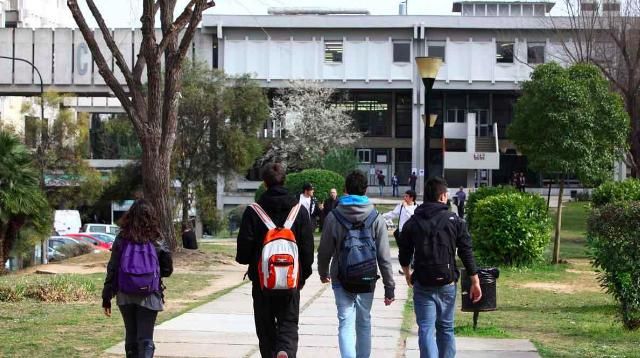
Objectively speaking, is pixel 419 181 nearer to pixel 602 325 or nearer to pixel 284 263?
pixel 602 325

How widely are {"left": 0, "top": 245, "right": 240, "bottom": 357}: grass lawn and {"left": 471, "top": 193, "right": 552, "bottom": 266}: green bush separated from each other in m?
7.35

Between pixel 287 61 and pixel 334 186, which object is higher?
pixel 287 61

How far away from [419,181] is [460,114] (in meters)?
8.58

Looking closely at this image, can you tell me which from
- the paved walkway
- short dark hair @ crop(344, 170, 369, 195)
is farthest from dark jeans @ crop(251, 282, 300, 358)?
the paved walkway

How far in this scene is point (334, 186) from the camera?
34.6 metres

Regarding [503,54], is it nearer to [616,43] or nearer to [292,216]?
[616,43]

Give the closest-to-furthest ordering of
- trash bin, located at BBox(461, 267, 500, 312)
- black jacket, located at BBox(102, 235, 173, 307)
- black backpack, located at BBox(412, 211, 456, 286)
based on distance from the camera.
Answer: black jacket, located at BBox(102, 235, 173, 307) < black backpack, located at BBox(412, 211, 456, 286) < trash bin, located at BBox(461, 267, 500, 312)

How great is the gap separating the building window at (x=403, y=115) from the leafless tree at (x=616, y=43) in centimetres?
2980

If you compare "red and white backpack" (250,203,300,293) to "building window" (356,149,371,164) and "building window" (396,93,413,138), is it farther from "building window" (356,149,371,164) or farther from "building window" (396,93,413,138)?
"building window" (356,149,371,164)

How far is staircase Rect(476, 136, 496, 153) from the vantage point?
62.4 meters

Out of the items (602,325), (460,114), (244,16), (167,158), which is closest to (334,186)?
(167,158)

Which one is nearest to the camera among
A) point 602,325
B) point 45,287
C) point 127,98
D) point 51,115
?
point 602,325

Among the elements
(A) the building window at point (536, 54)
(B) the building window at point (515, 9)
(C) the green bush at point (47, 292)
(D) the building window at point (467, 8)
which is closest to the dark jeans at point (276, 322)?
(C) the green bush at point (47, 292)

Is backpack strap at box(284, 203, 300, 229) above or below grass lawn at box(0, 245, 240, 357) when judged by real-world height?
above
